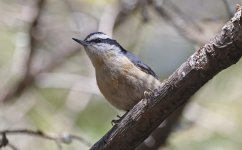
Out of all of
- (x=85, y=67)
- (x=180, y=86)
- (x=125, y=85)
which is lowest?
(x=180, y=86)

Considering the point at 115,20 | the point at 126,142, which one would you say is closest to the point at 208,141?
the point at 115,20

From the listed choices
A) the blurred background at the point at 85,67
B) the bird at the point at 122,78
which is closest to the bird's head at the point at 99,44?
the bird at the point at 122,78

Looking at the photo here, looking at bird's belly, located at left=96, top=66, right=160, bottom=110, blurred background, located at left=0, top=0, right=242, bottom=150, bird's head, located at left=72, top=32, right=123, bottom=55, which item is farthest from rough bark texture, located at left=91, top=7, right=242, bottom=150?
blurred background, located at left=0, top=0, right=242, bottom=150

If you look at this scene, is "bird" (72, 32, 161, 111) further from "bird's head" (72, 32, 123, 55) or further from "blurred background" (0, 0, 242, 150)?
"blurred background" (0, 0, 242, 150)

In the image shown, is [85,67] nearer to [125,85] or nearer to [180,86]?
[125,85]

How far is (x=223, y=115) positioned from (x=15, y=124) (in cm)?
186

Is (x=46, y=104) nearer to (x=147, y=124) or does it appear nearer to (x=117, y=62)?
(x=117, y=62)

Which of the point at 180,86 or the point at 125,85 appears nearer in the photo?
the point at 180,86

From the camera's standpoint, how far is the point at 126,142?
2.98 m

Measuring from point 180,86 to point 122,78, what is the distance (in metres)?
1.04

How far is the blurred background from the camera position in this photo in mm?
5062

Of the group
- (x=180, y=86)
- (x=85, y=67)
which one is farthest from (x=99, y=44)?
(x=85, y=67)

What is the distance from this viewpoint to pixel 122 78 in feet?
11.9

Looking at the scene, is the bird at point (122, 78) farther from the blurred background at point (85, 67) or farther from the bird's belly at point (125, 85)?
the blurred background at point (85, 67)
